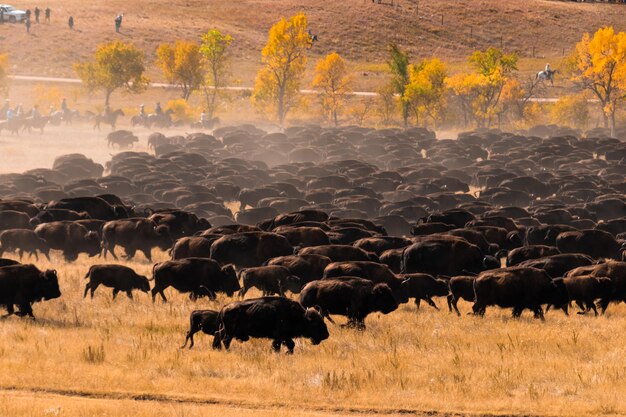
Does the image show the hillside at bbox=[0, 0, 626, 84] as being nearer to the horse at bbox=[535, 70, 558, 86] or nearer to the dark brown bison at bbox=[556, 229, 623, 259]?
the horse at bbox=[535, 70, 558, 86]

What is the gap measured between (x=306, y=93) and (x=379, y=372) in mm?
112947

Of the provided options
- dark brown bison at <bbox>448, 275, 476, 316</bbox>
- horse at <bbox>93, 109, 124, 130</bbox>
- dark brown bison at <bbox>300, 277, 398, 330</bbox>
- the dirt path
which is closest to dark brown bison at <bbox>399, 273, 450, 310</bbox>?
dark brown bison at <bbox>448, 275, 476, 316</bbox>

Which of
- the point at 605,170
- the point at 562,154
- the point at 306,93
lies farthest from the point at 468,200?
the point at 306,93

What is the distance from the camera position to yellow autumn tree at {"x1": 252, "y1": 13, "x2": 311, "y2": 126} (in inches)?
4227

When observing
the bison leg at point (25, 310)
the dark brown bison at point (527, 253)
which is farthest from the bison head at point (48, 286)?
the dark brown bison at point (527, 253)

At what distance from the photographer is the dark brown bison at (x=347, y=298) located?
76.7 ft

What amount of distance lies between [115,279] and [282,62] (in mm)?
83541

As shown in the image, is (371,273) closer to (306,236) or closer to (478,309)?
(478,309)

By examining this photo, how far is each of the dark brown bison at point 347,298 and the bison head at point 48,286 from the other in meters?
5.85

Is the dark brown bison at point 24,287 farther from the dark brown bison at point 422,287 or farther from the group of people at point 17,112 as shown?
the group of people at point 17,112

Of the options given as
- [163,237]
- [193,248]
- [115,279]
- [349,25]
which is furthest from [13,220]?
[349,25]

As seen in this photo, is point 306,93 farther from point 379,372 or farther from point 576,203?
point 379,372

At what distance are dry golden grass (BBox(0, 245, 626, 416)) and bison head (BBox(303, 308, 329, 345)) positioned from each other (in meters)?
0.33

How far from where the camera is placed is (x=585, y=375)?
65.2 feet
